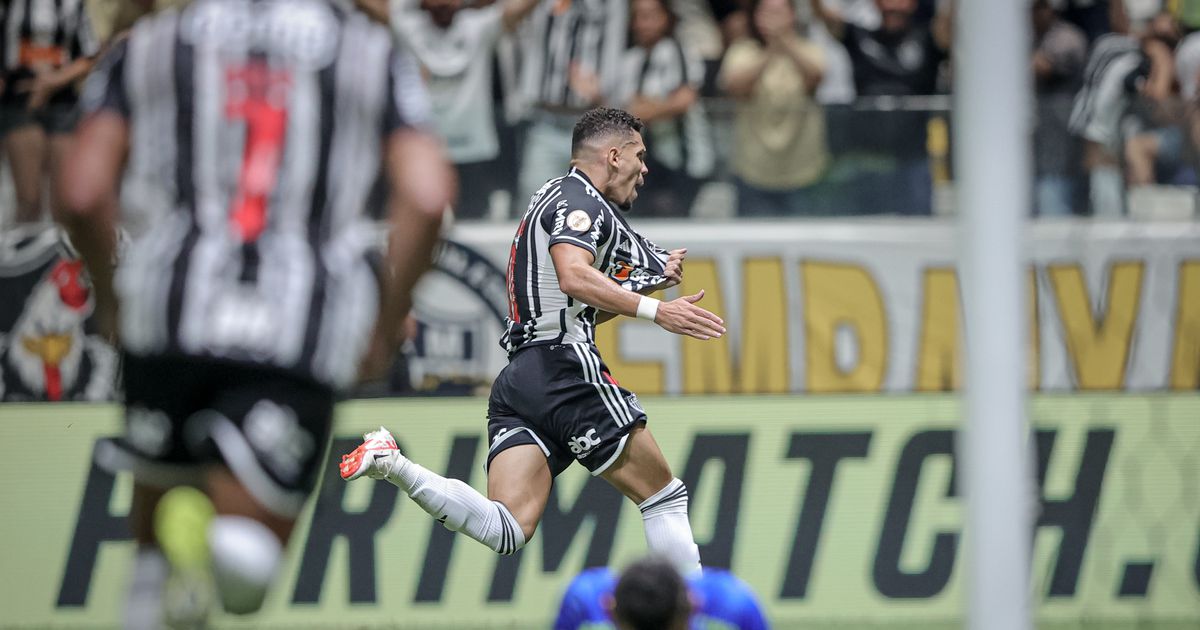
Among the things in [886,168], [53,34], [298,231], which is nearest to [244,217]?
[298,231]

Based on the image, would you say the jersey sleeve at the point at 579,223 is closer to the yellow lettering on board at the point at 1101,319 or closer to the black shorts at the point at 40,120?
the yellow lettering on board at the point at 1101,319

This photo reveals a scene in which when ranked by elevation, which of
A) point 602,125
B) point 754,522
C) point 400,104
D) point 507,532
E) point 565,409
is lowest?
point 754,522

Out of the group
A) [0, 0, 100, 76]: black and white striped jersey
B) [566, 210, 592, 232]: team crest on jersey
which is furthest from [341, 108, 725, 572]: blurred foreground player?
[0, 0, 100, 76]: black and white striped jersey

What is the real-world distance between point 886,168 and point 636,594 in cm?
567

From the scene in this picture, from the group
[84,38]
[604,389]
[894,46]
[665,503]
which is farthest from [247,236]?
[894,46]

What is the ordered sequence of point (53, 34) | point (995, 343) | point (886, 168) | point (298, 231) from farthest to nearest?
point (53, 34), point (886, 168), point (298, 231), point (995, 343)

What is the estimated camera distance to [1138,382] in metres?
8.68

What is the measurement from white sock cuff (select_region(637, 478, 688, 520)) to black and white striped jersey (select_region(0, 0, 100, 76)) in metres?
5.12

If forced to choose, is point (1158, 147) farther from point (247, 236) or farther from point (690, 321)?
point (247, 236)

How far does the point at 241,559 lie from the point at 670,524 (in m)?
3.08

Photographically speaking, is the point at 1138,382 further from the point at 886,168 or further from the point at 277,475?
the point at 277,475

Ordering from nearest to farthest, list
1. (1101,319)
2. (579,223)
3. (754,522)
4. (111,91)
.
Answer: (111,91)
(579,223)
(754,522)
(1101,319)

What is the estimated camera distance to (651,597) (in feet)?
12.0

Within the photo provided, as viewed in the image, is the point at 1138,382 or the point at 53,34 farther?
the point at 53,34
